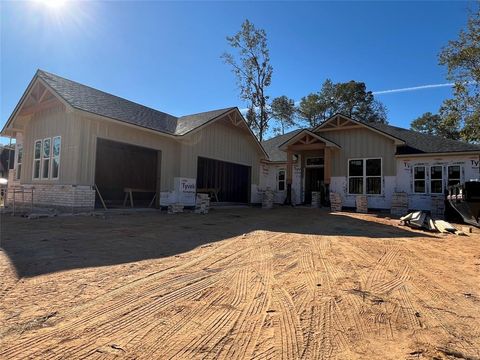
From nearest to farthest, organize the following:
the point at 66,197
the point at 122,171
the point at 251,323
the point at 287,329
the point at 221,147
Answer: the point at 287,329, the point at 251,323, the point at 66,197, the point at 221,147, the point at 122,171

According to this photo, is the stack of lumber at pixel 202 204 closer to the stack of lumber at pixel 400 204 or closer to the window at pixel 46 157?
the window at pixel 46 157

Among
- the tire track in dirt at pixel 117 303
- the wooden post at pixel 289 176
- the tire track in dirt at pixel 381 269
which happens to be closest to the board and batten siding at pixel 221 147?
the wooden post at pixel 289 176

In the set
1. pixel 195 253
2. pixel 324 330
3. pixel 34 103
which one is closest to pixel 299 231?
pixel 195 253

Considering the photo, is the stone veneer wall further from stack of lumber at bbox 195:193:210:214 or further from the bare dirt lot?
the bare dirt lot

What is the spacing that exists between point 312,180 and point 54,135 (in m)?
14.5

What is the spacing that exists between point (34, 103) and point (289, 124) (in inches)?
1209

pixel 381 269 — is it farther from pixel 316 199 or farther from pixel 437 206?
pixel 316 199

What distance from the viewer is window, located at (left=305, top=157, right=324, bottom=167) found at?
20.7 meters

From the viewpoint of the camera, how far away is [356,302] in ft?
12.4

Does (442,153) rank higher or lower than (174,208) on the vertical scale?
higher

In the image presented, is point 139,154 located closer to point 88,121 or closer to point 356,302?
point 88,121

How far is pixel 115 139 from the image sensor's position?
13.3 meters

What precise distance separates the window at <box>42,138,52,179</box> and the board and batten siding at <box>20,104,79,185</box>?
0.21 metres

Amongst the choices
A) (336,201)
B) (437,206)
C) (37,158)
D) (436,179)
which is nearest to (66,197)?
(37,158)
